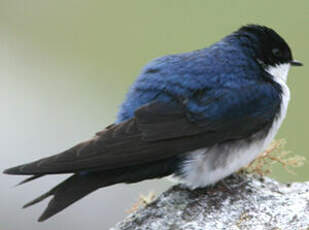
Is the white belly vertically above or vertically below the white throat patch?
below

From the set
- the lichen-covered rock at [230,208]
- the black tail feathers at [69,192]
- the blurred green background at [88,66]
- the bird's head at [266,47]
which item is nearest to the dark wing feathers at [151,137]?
the black tail feathers at [69,192]

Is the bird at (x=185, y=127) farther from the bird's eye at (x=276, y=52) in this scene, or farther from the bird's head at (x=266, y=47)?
the bird's eye at (x=276, y=52)

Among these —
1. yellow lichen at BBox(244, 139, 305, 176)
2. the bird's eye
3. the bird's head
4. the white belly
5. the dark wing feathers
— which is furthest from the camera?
the bird's eye

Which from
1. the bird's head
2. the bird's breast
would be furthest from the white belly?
the bird's head

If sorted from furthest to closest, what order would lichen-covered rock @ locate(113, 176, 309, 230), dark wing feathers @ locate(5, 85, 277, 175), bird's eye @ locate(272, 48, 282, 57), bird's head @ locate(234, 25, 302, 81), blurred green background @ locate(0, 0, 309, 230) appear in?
blurred green background @ locate(0, 0, 309, 230) < bird's eye @ locate(272, 48, 282, 57) < bird's head @ locate(234, 25, 302, 81) < dark wing feathers @ locate(5, 85, 277, 175) < lichen-covered rock @ locate(113, 176, 309, 230)

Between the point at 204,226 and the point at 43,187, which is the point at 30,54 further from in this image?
the point at 204,226

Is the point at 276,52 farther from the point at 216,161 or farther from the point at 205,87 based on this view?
the point at 216,161

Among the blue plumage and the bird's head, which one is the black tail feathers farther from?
the bird's head
